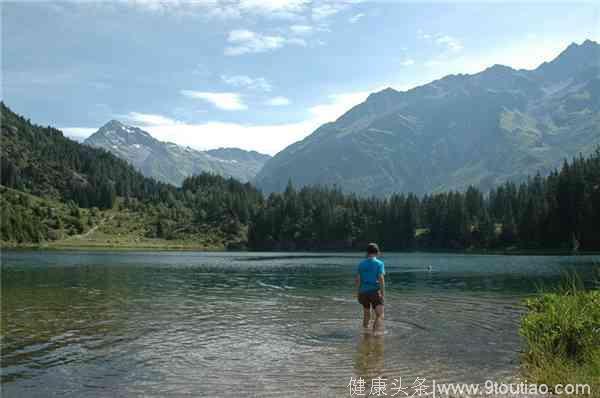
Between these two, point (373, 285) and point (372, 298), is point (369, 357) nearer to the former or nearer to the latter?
point (372, 298)

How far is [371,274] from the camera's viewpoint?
2589 centimetres

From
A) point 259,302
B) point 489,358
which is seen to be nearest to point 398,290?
point 259,302

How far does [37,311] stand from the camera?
109 ft

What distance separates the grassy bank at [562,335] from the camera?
1584cm

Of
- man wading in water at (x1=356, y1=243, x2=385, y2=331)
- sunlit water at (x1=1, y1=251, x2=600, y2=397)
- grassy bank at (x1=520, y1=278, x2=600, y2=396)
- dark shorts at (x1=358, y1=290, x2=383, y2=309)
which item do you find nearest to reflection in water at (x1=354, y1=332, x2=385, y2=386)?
sunlit water at (x1=1, y1=251, x2=600, y2=397)

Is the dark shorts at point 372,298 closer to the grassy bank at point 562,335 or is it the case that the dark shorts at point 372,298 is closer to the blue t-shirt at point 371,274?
the blue t-shirt at point 371,274

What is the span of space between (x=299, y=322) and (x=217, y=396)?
46.7 ft

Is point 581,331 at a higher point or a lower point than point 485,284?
higher

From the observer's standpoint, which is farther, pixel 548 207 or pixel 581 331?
pixel 548 207

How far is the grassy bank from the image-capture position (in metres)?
15.8

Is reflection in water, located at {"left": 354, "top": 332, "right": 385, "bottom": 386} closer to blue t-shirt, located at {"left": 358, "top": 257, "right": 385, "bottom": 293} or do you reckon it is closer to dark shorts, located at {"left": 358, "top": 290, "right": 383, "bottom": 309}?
dark shorts, located at {"left": 358, "top": 290, "right": 383, "bottom": 309}

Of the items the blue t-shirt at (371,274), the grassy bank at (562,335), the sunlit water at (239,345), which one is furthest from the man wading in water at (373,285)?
the grassy bank at (562,335)

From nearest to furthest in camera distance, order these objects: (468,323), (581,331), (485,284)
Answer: (581,331), (468,323), (485,284)

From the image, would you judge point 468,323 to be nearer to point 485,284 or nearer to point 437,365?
point 437,365
